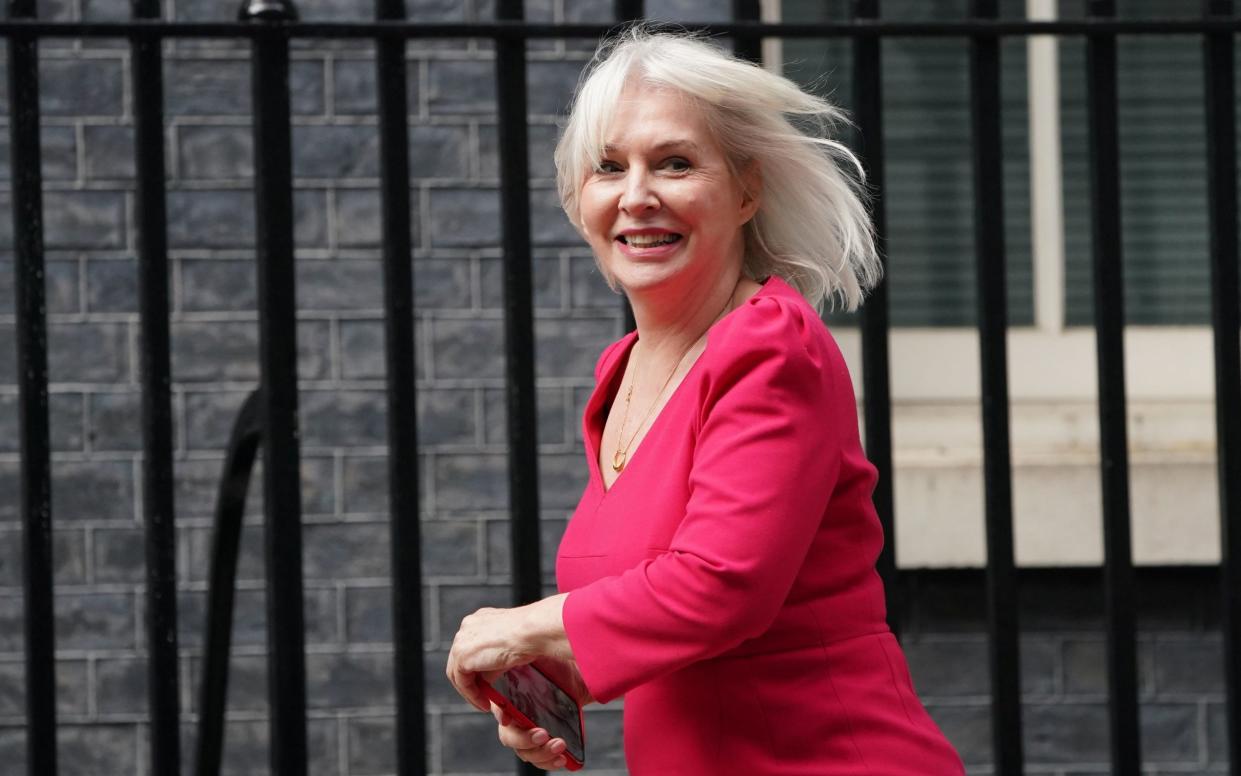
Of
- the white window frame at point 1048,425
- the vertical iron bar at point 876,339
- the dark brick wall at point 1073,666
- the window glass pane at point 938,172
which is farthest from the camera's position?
the window glass pane at point 938,172

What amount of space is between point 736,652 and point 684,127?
0.56 meters

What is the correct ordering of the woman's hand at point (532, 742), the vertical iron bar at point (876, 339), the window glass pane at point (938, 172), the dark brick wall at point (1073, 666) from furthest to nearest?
the window glass pane at point (938, 172) → the dark brick wall at point (1073, 666) → the vertical iron bar at point (876, 339) → the woman's hand at point (532, 742)

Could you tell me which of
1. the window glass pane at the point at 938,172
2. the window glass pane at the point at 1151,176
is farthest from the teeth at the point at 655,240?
the window glass pane at the point at 1151,176

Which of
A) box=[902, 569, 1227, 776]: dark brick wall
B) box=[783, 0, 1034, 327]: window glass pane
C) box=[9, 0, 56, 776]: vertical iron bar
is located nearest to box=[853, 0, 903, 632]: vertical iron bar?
box=[9, 0, 56, 776]: vertical iron bar

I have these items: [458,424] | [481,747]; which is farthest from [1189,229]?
[481,747]

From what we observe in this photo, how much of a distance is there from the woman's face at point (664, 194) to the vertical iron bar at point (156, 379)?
2.74 feet

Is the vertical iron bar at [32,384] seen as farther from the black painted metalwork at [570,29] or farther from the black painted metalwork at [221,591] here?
the black painted metalwork at [221,591]

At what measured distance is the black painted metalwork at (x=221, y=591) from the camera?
2.40m

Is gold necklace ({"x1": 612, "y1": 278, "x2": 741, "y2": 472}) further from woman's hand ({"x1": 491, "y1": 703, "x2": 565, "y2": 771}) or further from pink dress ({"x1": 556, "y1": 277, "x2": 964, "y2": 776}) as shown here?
woman's hand ({"x1": 491, "y1": 703, "x2": 565, "y2": 771})

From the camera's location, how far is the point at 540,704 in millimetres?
1730

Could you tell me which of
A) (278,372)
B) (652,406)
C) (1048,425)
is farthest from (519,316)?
(1048,425)

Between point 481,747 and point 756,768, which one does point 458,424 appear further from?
point 756,768

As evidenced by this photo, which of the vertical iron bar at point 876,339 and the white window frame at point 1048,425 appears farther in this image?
the white window frame at point 1048,425

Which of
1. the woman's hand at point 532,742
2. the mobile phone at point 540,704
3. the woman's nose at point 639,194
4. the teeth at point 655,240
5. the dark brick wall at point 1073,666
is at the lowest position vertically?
the dark brick wall at point 1073,666
